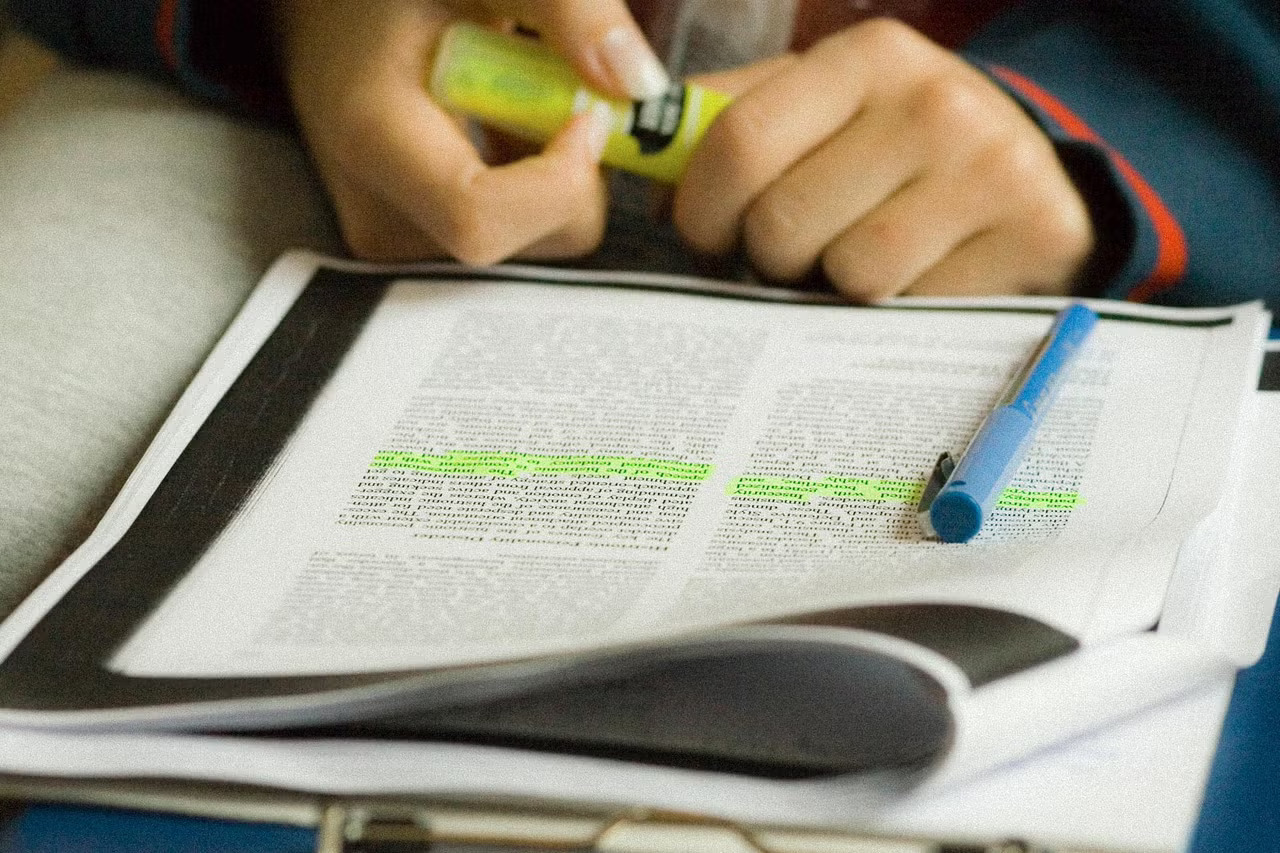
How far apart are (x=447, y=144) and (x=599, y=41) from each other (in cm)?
8

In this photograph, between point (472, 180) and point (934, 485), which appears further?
point (472, 180)

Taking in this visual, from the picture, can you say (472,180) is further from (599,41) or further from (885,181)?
(885,181)

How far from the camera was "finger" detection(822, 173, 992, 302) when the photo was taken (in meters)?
0.52

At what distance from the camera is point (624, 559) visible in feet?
1.22

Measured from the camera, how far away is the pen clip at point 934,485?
383 millimetres

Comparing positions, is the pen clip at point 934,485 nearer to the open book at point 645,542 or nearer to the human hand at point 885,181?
the open book at point 645,542

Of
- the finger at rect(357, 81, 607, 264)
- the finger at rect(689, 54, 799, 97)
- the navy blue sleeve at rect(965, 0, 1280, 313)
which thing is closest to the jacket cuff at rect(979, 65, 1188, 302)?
the navy blue sleeve at rect(965, 0, 1280, 313)

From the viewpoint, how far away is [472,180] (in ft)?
1.66

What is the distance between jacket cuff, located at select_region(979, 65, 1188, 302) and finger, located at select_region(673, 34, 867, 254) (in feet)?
0.30

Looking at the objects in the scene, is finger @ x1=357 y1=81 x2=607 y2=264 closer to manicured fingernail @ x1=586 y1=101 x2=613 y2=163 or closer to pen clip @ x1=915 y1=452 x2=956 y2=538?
manicured fingernail @ x1=586 y1=101 x2=613 y2=163

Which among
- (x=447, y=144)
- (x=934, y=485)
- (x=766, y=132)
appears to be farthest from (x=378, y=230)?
(x=934, y=485)

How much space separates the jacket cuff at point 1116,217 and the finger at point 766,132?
0.09m

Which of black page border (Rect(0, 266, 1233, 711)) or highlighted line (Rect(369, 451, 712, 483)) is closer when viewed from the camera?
black page border (Rect(0, 266, 1233, 711))

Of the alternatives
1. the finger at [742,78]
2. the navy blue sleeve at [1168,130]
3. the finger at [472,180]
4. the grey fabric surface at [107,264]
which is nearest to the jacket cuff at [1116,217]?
the navy blue sleeve at [1168,130]
